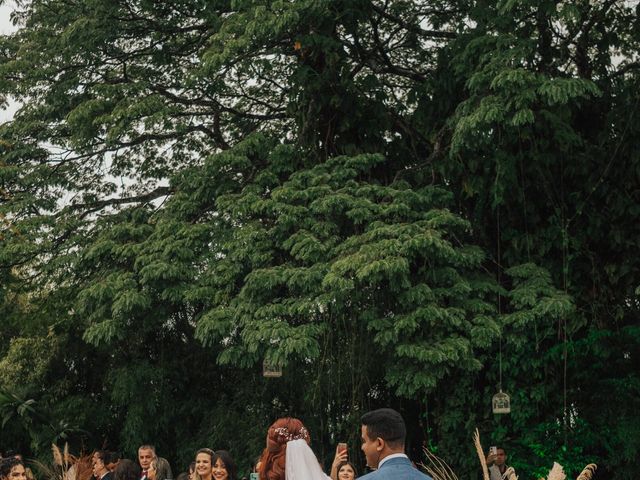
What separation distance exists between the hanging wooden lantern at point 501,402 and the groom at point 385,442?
38.5ft

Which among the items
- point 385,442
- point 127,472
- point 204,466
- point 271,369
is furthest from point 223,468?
point 271,369

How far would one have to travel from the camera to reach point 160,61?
19.4m

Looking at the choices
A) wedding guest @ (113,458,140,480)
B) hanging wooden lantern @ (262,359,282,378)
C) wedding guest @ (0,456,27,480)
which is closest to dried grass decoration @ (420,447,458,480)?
wedding guest @ (113,458,140,480)

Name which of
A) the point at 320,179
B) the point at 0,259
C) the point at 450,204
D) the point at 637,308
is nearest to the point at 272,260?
the point at 320,179

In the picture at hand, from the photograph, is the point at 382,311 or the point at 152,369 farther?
the point at 152,369

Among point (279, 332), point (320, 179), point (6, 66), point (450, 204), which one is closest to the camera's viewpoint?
point (279, 332)

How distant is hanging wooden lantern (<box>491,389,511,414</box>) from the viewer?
1662 cm

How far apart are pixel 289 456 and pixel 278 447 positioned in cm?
11

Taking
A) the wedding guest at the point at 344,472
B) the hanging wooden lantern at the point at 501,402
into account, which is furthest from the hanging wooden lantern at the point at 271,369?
the wedding guest at the point at 344,472

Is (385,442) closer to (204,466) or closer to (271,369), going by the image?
(204,466)

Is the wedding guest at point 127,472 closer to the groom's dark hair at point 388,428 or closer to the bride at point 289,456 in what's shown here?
the bride at point 289,456

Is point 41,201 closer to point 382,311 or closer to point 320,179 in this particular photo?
point 320,179

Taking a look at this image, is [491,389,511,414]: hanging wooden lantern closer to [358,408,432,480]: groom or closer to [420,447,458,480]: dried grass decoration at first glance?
[420,447,458,480]: dried grass decoration

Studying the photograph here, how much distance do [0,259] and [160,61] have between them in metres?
4.16
